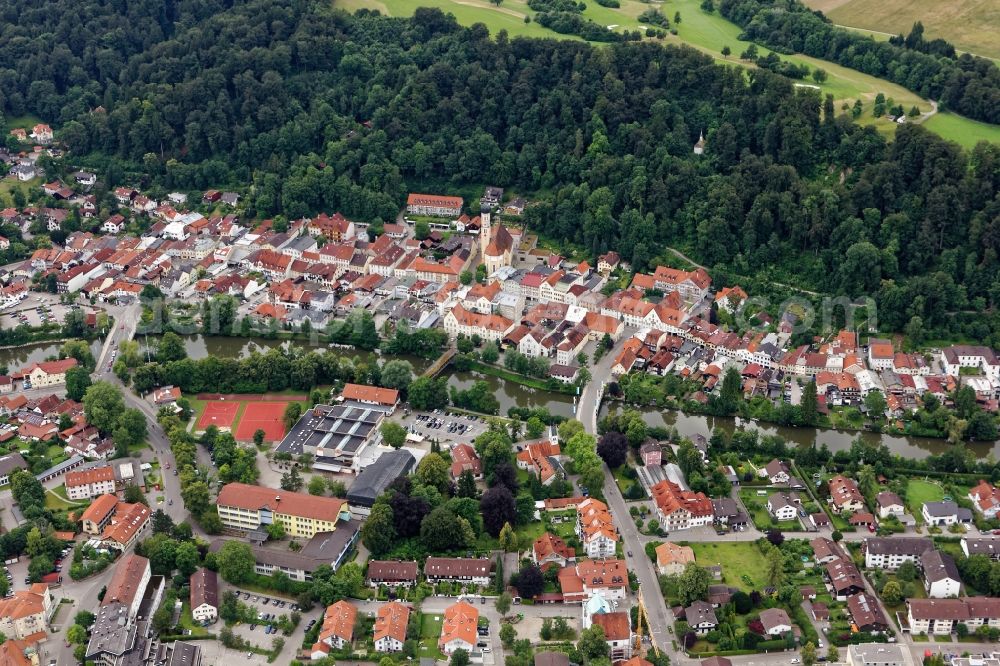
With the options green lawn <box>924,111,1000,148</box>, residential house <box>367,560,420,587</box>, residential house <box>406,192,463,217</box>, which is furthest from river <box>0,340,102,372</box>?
green lawn <box>924,111,1000,148</box>

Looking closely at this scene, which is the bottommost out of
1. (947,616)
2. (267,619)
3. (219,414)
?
(219,414)

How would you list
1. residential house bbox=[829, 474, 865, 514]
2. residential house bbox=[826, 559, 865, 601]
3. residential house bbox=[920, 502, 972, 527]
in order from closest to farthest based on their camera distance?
residential house bbox=[826, 559, 865, 601], residential house bbox=[920, 502, 972, 527], residential house bbox=[829, 474, 865, 514]

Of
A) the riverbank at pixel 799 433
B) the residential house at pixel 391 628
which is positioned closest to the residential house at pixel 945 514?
the riverbank at pixel 799 433

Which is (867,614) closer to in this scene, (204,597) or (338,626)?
(338,626)

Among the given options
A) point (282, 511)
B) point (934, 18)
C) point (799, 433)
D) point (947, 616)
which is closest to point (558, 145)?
point (799, 433)

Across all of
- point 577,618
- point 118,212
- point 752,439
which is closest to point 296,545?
point 577,618

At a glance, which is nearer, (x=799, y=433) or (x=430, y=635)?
(x=430, y=635)

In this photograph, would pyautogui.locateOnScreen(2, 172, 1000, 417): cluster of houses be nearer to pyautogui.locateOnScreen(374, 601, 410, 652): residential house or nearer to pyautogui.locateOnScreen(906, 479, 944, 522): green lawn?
Result: pyautogui.locateOnScreen(906, 479, 944, 522): green lawn
